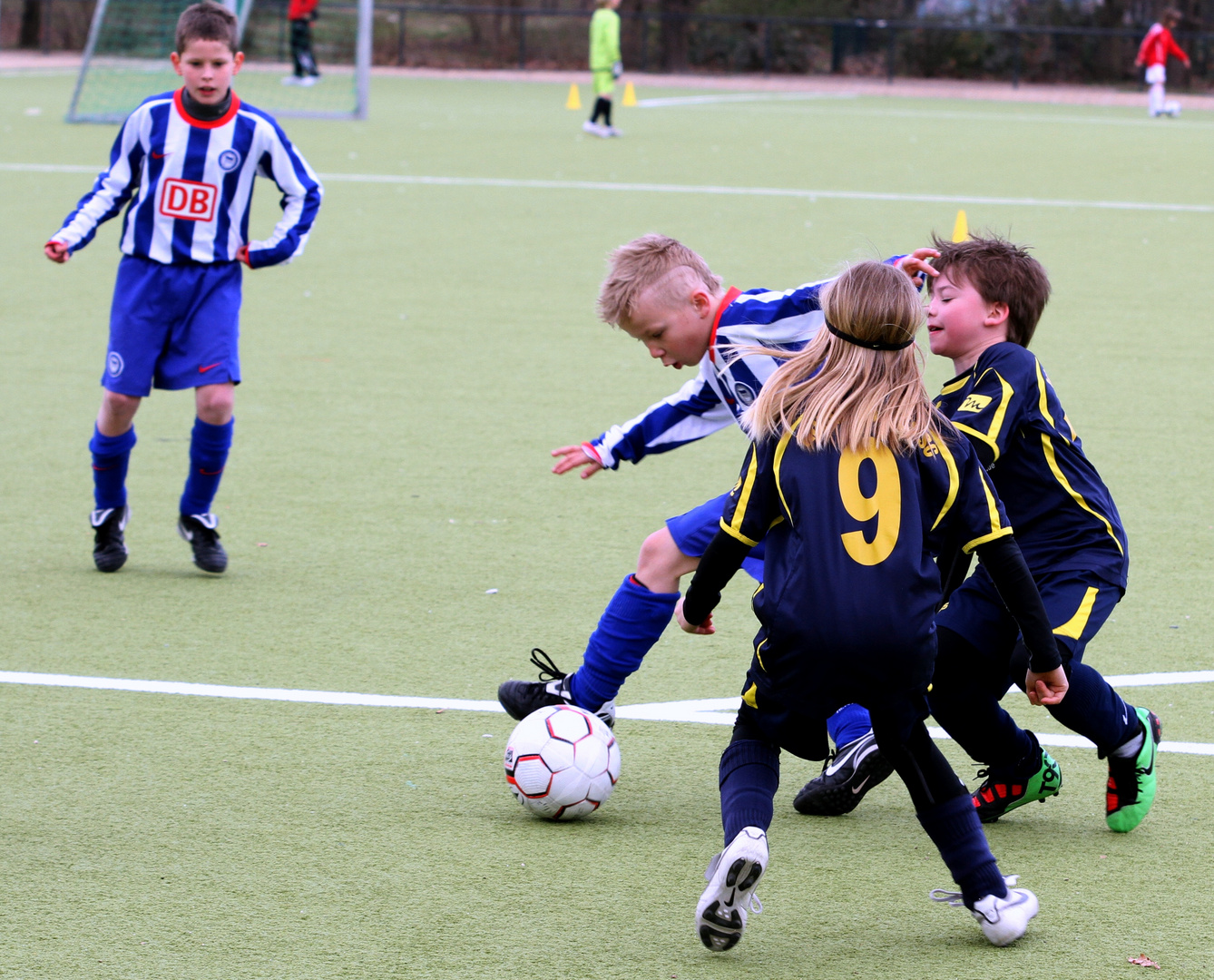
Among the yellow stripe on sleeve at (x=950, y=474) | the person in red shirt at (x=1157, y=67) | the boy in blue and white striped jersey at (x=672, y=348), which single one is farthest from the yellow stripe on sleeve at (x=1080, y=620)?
the person in red shirt at (x=1157, y=67)

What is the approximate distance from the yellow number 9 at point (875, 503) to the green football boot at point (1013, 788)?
Answer: 3.23ft

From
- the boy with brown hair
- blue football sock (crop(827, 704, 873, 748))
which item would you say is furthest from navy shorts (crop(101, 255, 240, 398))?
the boy with brown hair

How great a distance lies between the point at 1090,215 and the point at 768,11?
102 ft

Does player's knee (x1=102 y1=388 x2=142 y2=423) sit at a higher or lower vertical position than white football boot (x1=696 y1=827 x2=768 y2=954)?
higher

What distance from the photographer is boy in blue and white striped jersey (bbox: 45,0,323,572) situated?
544cm

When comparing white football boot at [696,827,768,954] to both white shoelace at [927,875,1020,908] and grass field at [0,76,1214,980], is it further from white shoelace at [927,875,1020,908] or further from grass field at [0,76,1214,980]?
white shoelace at [927,875,1020,908]

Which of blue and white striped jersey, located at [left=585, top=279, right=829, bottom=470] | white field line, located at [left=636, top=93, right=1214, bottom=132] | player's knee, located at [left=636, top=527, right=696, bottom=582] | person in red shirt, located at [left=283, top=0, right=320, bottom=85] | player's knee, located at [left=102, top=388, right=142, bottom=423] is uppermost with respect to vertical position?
person in red shirt, located at [left=283, top=0, right=320, bottom=85]

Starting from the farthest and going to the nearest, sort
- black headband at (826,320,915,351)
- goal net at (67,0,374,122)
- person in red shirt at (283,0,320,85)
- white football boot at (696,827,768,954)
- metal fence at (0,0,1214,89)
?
metal fence at (0,0,1214,89) < person in red shirt at (283,0,320,85) < goal net at (67,0,374,122) < black headband at (826,320,915,351) < white football boot at (696,827,768,954)

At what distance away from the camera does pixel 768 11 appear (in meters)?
43.7

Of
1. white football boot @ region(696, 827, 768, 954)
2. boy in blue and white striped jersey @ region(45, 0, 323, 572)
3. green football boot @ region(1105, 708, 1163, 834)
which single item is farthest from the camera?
boy in blue and white striped jersey @ region(45, 0, 323, 572)

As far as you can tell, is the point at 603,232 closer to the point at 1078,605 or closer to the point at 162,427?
the point at 162,427

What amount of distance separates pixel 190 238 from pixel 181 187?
0.55 feet

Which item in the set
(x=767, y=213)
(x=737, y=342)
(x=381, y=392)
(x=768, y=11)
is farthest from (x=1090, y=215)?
(x=768, y=11)

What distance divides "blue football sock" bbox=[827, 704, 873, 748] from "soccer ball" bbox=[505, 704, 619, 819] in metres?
0.54
